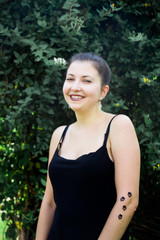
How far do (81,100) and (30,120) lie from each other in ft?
3.06

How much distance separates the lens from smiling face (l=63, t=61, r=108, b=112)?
1986mm

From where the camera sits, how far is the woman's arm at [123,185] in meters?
1.76

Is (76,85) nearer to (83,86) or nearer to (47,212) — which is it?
(83,86)

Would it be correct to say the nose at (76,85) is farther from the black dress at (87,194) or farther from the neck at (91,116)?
the black dress at (87,194)

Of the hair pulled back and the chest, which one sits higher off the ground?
the hair pulled back

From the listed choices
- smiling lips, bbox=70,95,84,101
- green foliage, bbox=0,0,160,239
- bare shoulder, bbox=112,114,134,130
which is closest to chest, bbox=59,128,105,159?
bare shoulder, bbox=112,114,134,130

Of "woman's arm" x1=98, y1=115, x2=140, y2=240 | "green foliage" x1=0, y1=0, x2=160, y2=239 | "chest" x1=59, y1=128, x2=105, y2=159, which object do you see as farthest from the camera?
"green foliage" x1=0, y1=0, x2=160, y2=239

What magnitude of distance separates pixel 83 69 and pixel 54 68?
634 millimetres

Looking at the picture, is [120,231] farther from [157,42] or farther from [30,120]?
[157,42]

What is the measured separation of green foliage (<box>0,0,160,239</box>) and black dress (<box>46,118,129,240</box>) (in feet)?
2.53

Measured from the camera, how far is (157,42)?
282 centimetres

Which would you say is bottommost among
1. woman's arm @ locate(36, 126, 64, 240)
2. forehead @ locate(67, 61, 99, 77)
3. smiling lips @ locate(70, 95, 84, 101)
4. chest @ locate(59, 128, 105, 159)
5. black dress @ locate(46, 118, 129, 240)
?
woman's arm @ locate(36, 126, 64, 240)

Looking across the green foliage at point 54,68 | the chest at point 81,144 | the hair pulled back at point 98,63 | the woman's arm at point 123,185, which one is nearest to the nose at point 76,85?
the hair pulled back at point 98,63

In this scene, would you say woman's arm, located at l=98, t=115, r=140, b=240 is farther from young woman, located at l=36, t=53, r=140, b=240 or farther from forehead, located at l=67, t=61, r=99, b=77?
forehead, located at l=67, t=61, r=99, b=77
